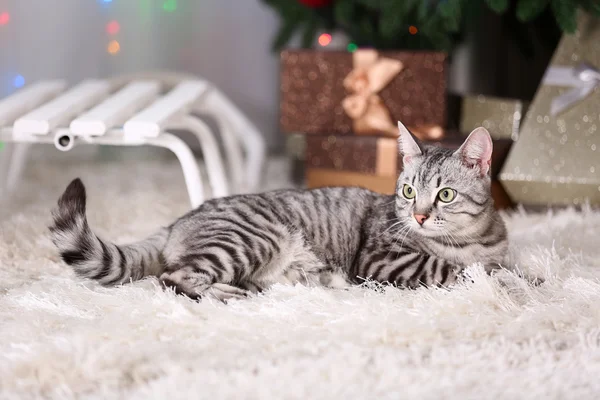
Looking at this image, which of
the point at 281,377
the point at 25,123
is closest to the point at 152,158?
the point at 25,123

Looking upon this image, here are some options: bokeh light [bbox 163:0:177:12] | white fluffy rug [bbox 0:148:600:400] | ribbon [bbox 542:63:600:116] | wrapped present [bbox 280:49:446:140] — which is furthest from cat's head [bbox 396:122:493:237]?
bokeh light [bbox 163:0:177:12]

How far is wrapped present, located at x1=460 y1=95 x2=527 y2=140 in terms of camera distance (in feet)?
8.69

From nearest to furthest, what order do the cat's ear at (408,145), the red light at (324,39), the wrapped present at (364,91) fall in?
the cat's ear at (408,145)
the wrapped present at (364,91)
the red light at (324,39)

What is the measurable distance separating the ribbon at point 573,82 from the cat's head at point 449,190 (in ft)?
2.98

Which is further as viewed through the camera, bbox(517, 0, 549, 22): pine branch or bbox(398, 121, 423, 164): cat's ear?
bbox(517, 0, 549, 22): pine branch

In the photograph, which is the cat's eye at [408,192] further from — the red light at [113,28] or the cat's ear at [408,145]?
the red light at [113,28]

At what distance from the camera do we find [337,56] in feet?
8.79

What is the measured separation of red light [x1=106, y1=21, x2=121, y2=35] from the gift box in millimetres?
1275

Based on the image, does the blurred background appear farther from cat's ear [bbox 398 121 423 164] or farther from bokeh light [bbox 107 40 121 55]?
cat's ear [bbox 398 121 423 164]

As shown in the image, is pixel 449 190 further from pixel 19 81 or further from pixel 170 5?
pixel 170 5

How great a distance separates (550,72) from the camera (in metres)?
2.37

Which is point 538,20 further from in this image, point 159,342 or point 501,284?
point 159,342

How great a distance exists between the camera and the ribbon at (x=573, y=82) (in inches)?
90.7

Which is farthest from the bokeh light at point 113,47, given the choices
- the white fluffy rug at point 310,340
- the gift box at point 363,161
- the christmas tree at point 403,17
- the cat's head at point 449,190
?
the cat's head at point 449,190
